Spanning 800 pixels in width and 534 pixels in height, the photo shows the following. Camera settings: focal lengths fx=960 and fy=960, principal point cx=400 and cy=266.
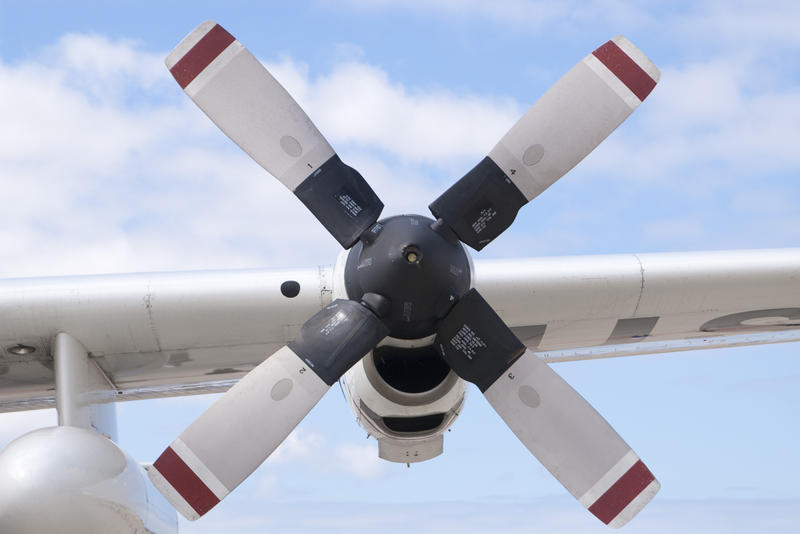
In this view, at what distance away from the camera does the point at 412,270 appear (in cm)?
679

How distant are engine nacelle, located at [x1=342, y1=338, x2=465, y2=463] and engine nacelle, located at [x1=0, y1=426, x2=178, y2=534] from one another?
80.1 inches

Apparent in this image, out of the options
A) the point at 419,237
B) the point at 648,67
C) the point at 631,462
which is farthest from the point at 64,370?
the point at 648,67

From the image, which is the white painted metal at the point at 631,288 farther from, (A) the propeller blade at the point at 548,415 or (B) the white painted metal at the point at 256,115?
(B) the white painted metal at the point at 256,115

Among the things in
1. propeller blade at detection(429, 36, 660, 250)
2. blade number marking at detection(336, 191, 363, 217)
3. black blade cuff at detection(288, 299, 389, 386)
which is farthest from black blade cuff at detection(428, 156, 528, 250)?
black blade cuff at detection(288, 299, 389, 386)

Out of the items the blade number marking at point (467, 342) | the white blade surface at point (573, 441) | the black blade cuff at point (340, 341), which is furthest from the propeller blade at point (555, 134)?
the white blade surface at point (573, 441)

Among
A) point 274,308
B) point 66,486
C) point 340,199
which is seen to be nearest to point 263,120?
point 340,199

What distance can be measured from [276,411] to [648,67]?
12.4 ft

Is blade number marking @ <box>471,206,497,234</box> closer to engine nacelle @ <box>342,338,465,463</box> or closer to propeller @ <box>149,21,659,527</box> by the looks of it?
propeller @ <box>149,21,659,527</box>

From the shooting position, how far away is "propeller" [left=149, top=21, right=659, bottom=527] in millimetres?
6797

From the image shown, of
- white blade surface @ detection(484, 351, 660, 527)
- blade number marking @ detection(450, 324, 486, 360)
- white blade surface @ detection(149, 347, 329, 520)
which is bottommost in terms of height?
white blade surface @ detection(484, 351, 660, 527)

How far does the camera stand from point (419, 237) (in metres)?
6.86

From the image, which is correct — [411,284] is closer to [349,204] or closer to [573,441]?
[349,204]

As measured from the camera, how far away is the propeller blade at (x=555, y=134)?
719 centimetres

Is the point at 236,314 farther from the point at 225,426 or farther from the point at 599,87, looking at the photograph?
the point at 599,87
